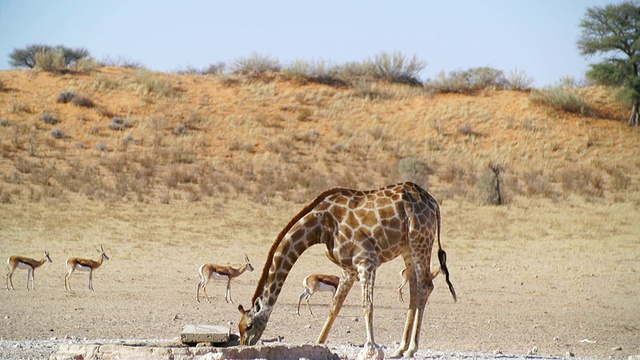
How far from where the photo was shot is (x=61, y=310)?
597 inches

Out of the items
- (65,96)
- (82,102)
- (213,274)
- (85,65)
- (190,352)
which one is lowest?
(213,274)

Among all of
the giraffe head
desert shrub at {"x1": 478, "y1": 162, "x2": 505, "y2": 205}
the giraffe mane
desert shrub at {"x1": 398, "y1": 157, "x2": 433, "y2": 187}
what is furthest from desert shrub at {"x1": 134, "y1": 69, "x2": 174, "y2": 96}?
the giraffe head

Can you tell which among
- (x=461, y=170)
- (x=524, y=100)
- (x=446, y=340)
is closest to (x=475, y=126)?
(x=524, y=100)

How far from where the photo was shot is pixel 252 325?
10172 millimetres

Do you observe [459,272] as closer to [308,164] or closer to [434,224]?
[434,224]

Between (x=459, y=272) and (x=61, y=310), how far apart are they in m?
9.16

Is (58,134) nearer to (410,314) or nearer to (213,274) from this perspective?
(213,274)

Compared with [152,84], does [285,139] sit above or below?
below

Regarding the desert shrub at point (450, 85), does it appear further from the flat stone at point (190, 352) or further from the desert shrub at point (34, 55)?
the flat stone at point (190, 352)

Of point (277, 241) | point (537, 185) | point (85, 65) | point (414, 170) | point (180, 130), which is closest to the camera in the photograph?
point (277, 241)

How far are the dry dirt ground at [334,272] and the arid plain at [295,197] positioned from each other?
0.26ft

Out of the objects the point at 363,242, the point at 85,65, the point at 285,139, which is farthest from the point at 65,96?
the point at 363,242

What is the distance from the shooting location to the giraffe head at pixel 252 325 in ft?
33.2

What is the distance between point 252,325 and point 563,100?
38.1 meters
